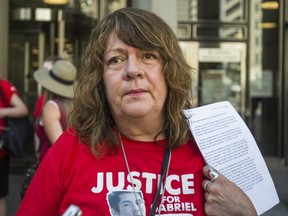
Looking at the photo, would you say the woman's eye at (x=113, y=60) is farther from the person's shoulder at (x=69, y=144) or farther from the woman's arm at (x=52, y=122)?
the woman's arm at (x=52, y=122)

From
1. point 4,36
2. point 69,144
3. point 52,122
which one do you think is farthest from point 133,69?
point 4,36

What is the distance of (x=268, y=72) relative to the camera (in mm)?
10367

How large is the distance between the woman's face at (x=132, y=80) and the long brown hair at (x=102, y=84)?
0.09 ft

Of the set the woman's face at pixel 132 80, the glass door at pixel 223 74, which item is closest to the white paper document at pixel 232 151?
the woman's face at pixel 132 80

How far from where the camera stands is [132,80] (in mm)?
1732

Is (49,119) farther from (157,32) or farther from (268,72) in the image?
(268,72)

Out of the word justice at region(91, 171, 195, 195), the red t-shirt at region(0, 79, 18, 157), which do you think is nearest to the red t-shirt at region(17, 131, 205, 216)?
the word justice at region(91, 171, 195, 195)

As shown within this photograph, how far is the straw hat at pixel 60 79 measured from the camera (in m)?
4.25

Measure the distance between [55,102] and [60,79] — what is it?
293 millimetres

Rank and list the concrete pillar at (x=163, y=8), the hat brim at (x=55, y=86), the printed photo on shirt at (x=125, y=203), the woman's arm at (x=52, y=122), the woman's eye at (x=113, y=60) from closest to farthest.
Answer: the printed photo on shirt at (x=125, y=203)
the woman's eye at (x=113, y=60)
the woman's arm at (x=52, y=122)
the hat brim at (x=55, y=86)
the concrete pillar at (x=163, y=8)

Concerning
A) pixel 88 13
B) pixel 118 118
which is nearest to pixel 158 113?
pixel 118 118

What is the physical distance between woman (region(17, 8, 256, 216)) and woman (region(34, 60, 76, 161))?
215 centimetres

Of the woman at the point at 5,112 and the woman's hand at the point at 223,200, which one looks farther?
the woman at the point at 5,112

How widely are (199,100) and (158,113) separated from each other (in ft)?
28.3
